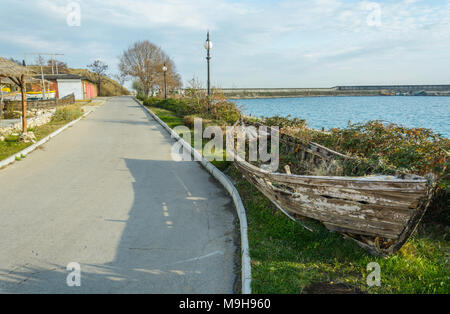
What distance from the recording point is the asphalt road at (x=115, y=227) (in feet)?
13.8

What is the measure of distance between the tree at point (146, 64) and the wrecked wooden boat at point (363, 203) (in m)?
71.0

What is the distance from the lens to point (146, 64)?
7656 centimetres

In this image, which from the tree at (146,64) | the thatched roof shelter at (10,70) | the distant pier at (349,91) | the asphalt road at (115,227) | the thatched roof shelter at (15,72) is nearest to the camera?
the asphalt road at (115,227)

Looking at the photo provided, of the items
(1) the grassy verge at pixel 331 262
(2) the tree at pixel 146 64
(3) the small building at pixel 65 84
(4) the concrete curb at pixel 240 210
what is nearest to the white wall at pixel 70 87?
(3) the small building at pixel 65 84

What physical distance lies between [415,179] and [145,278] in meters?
3.52

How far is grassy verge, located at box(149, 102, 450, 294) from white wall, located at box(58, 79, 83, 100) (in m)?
45.4

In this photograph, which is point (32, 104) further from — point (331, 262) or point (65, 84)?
point (331, 262)

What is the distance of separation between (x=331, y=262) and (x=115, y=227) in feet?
12.2

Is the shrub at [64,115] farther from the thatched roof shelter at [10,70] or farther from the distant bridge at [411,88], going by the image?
the distant bridge at [411,88]

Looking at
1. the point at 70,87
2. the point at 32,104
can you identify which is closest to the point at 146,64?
the point at 70,87

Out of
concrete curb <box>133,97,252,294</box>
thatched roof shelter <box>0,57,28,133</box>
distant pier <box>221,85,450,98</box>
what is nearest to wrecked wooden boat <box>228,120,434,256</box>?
concrete curb <box>133,97,252,294</box>

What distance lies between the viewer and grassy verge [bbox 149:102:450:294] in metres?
3.86

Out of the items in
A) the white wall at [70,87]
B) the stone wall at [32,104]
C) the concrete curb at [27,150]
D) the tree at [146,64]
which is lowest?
the concrete curb at [27,150]

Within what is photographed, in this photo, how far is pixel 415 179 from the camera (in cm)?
371
